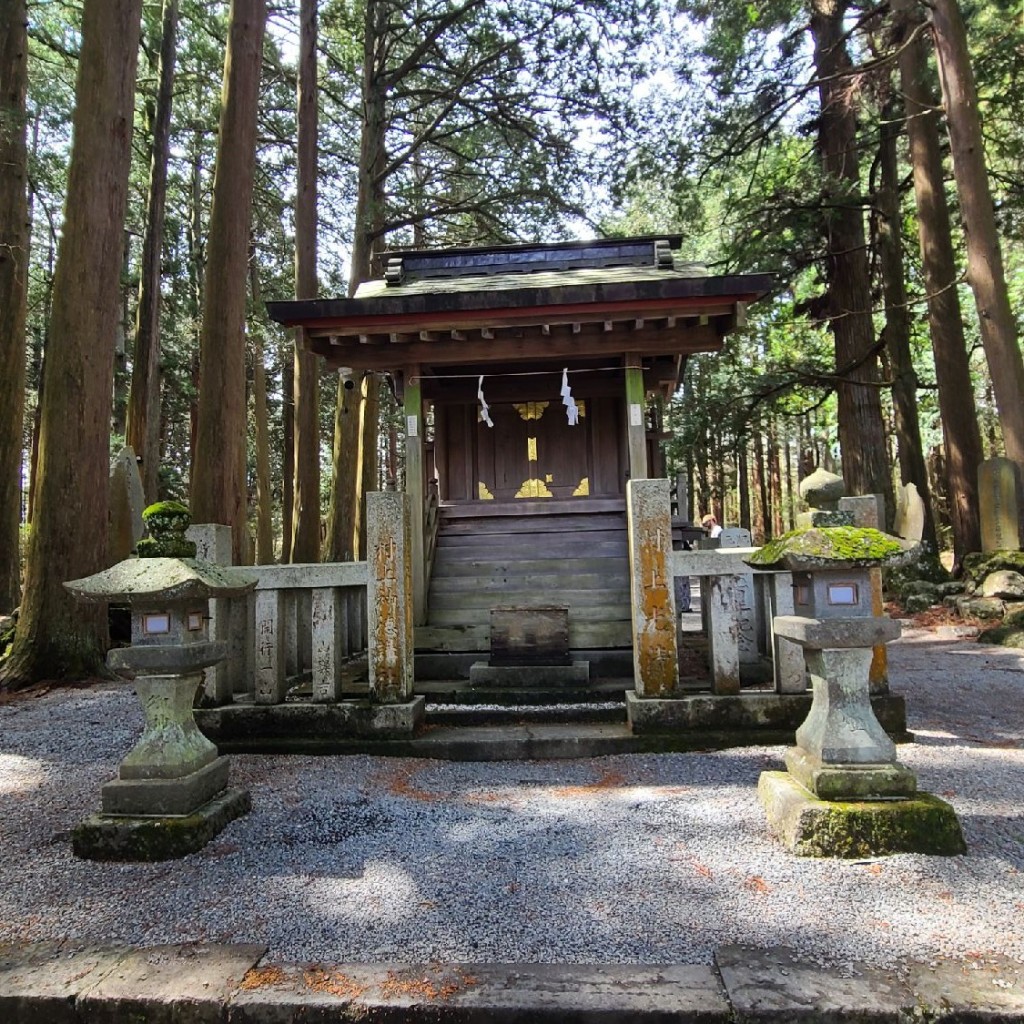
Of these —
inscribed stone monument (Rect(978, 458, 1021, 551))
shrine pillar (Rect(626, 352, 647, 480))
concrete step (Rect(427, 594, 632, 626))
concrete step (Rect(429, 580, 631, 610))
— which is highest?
shrine pillar (Rect(626, 352, 647, 480))

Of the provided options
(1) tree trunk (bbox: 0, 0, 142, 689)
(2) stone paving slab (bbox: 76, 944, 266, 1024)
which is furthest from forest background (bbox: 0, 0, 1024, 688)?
(2) stone paving slab (bbox: 76, 944, 266, 1024)

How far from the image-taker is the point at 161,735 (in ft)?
12.1

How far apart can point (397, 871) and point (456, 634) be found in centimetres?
392

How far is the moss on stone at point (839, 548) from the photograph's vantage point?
3.40m

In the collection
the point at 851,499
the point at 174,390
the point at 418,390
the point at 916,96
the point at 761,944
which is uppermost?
the point at 916,96

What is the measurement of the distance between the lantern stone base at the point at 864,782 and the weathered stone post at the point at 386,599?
9.98 ft

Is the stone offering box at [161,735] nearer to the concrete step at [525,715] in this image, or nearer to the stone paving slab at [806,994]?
the concrete step at [525,715]

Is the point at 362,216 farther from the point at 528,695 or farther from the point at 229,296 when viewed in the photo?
the point at 528,695

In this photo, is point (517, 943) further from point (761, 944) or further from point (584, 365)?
point (584, 365)

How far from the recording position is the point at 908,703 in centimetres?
645

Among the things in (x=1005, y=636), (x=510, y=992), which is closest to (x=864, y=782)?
(x=510, y=992)

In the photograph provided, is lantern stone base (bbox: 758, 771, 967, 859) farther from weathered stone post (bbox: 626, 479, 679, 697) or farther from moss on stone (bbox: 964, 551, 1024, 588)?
moss on stone (bbox: 964, 551, 1024, 588)

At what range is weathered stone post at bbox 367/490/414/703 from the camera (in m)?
5.29

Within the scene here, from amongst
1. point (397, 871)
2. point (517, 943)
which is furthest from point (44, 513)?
point (517, 943)
